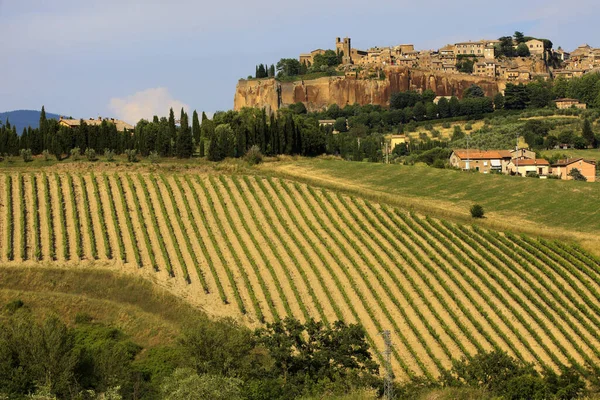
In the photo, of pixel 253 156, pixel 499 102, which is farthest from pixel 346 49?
pixel 253 156

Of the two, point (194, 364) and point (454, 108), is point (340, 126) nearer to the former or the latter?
point (454, 108)

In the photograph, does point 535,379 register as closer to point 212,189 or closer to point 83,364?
point 83,364

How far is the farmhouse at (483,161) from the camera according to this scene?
90.7 metres

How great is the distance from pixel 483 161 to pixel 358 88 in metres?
85.5

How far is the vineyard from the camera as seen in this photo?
4091cm

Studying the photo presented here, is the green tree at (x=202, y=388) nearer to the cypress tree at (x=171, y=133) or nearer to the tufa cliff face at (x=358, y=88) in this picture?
the cypress tree at (x=171, y=133)

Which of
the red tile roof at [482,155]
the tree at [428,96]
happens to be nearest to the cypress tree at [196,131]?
the red tile roof at [482,155]

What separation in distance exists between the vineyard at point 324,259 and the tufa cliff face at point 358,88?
11828 cm

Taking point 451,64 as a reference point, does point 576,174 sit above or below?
below

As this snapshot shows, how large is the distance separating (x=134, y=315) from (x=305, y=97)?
138082 mm

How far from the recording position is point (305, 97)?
176 metres

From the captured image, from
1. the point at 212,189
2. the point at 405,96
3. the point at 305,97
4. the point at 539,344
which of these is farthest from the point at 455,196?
the point at 305,97

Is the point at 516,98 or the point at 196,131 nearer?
the point at 196,131

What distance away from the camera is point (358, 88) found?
17525cm
